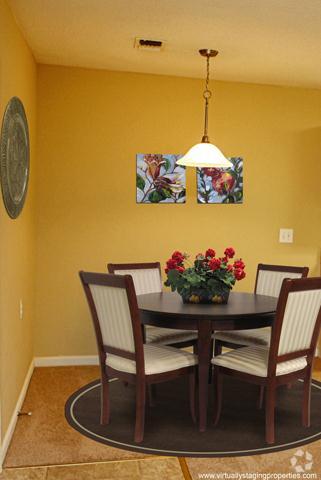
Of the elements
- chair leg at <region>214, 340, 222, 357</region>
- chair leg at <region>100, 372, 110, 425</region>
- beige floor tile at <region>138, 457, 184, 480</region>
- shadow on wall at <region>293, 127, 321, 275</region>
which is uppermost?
shadow on wall at <region>293, 127, 321, 275</region>

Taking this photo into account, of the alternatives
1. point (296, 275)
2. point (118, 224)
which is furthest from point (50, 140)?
point (296, 275)

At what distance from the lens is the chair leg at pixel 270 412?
2898 mm

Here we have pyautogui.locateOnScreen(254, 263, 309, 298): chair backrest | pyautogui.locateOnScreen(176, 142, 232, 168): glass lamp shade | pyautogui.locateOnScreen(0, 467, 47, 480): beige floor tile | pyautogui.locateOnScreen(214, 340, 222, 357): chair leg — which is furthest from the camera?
pyautogui.locateOnScreen(254, 263, 309, 298): chair backrest

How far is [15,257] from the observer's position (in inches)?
131

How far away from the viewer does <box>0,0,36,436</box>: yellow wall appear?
2.88 meters

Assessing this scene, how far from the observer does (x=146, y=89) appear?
4.53 metres

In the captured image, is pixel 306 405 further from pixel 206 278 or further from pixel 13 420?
pixel 13 420

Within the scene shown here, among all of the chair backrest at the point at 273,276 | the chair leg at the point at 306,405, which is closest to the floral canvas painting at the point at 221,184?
the chair backrest at the point at 273,276

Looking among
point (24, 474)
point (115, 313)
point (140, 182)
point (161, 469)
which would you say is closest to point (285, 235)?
point (140, 182)

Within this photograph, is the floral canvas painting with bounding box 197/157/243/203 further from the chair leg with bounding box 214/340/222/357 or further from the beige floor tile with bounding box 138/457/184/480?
the beige floor tile with bounding box 138/457/184/480

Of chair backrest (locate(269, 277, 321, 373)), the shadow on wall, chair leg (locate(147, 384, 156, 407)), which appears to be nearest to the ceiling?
the shadow on wall

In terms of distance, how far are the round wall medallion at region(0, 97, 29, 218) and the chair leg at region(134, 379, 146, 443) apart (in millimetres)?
1233

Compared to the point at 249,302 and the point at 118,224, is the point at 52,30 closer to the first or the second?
the point at 118,224

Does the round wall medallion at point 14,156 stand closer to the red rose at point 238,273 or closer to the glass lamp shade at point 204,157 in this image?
the glass lamp shade at point 204,157
